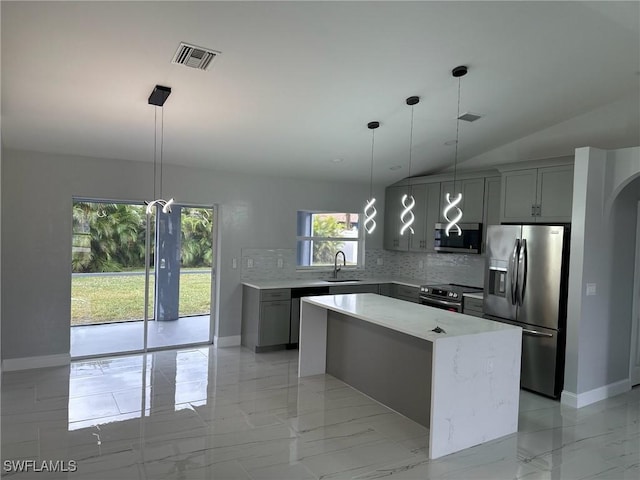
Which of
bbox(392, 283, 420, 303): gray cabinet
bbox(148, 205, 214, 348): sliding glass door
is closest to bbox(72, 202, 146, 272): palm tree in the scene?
bbox(148, 205, 214, 348): sliding glass door

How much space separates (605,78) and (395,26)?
245cm

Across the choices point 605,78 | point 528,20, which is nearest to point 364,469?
point 528,20

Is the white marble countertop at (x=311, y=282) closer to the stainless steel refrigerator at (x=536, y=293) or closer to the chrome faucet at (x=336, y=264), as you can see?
the chrome faucet at (x=336, y=264)

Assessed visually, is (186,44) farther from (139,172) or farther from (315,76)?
(139,172)

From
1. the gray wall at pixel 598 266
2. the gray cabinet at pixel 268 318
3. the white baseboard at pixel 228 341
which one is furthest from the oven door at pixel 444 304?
the white baseboard at pixel 228 341

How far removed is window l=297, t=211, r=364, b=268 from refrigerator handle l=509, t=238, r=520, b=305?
2848 mm

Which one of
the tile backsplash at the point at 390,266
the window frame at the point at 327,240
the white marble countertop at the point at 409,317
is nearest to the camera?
the white marble countertop at the point at 409,317

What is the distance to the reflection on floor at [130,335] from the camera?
5.36 m

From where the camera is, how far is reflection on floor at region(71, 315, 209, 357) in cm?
536

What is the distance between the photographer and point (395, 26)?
3051 mm

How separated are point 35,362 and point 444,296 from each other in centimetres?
484

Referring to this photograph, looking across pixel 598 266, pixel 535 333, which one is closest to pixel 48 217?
pixel 535 333

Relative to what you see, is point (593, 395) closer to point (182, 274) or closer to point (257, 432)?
point (257, 432)

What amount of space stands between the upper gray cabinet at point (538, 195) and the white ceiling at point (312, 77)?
2.18ft
